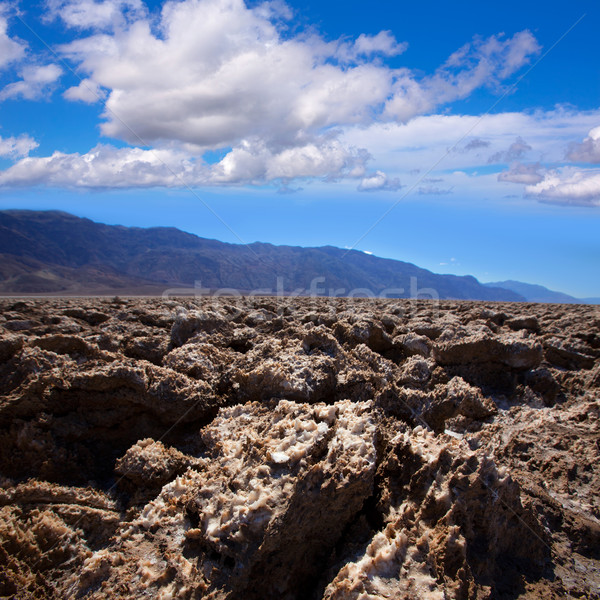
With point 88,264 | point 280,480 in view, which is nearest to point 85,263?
point 88,264

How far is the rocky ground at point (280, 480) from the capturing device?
2086 mm

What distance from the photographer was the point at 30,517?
2838 millimetres

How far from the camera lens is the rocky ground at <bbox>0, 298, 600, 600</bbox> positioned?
6.84 feet

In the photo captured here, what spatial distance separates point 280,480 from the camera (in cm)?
231

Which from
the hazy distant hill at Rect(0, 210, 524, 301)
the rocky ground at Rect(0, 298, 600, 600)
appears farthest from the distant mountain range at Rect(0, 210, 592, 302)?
the rocky ground at Rect(0, 298, 600, 600)

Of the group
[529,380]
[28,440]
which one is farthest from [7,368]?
[529,380]

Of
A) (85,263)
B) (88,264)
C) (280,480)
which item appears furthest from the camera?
(85,263)

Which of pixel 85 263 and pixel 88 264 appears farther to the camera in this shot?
pixel 85 263

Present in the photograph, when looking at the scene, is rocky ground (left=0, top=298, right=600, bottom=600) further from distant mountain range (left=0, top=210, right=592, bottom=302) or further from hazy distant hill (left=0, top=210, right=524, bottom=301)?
hazy distant hill (left=0, top=210, right=524, bottom=301)

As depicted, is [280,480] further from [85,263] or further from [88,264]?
[85,263]

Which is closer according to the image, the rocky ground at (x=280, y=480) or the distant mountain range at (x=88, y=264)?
the rocky ground at (x=280, y=480)

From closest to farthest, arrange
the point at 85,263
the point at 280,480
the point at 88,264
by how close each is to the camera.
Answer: the point at 280,480
the point at 88,264
the point at 85,263

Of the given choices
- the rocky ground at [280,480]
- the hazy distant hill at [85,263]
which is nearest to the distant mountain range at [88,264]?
the hazy distant hill at [85,263]

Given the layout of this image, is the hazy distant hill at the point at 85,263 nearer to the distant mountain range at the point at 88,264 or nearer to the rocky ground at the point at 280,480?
the distant mountain range at the point at 88,264
